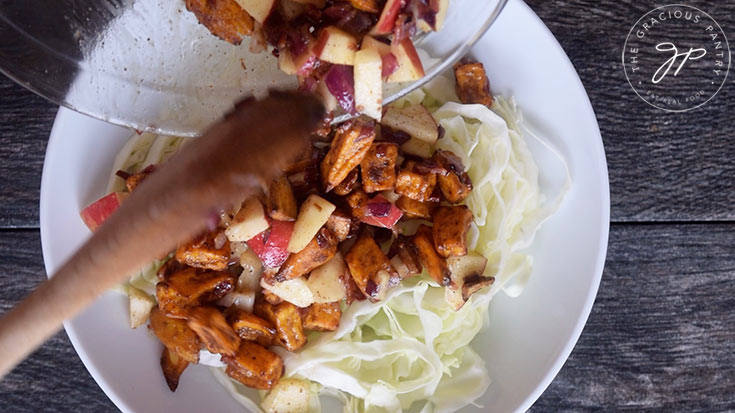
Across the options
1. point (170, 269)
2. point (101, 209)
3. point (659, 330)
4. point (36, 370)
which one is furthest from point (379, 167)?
point (36, 370)

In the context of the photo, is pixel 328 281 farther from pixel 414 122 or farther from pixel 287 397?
pixel 414 122

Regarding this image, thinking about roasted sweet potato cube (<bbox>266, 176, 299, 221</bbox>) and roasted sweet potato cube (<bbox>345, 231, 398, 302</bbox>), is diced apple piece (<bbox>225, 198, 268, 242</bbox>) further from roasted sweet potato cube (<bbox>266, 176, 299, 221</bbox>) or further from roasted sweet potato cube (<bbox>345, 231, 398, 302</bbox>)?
roasted sweet potato cube (<bbox>345, 231, 398, 302</bbox>)

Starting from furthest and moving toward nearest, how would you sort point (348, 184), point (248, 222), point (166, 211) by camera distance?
point (348, 184) → point (248, 222) → point (166, 211)

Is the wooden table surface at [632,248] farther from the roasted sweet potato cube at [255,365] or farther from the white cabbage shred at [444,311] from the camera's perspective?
the roasted sweet potato cube at [255,365]

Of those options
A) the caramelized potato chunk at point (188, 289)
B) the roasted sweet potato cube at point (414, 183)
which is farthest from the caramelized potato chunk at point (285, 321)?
the roasted sweet potato cube at point (414, 183)

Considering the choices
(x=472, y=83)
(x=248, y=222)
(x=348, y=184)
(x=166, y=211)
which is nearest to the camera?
(x=166, y=211)
